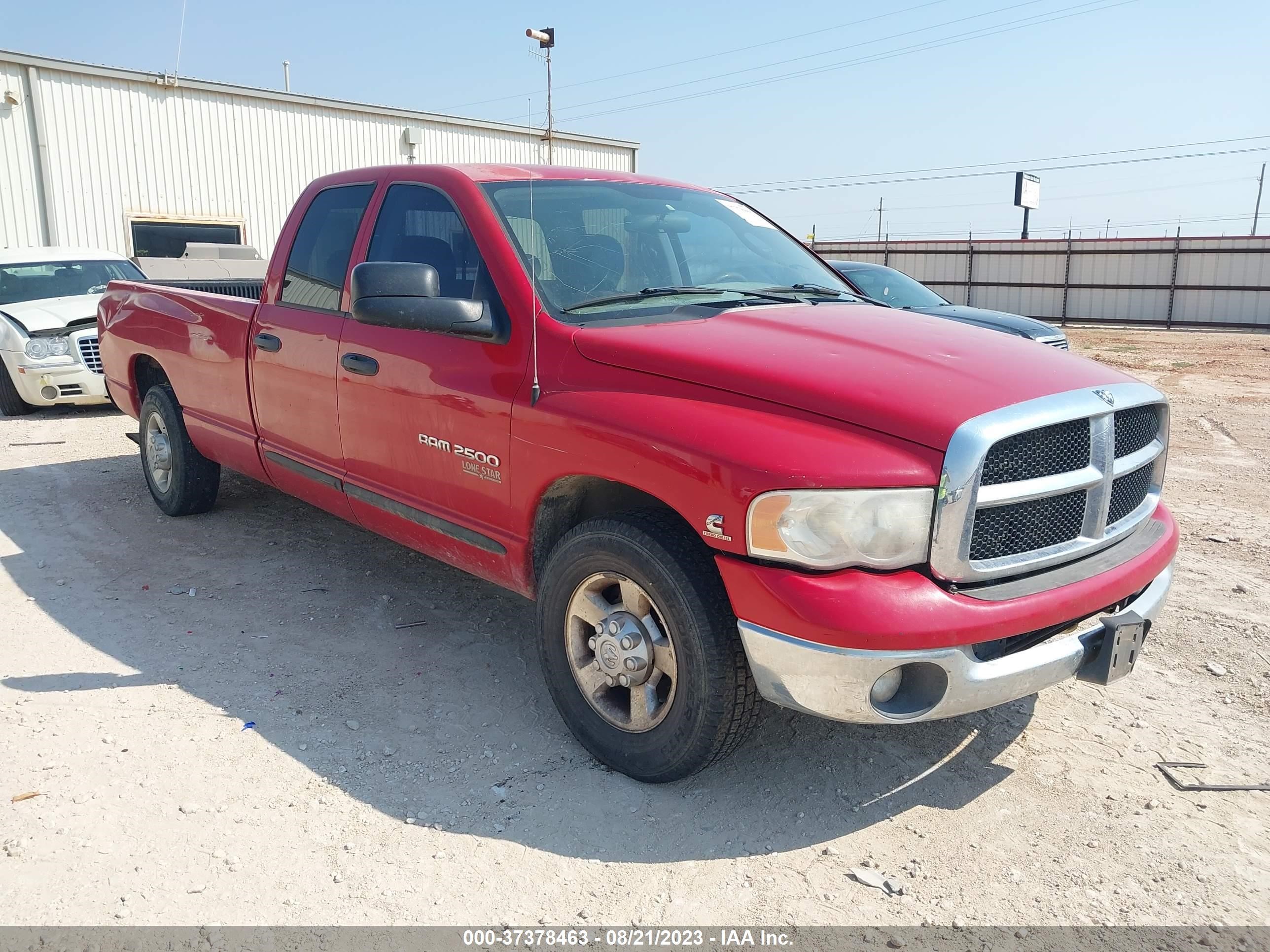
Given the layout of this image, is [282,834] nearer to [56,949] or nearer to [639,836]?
[56,949]

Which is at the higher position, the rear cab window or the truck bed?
the rear cab window

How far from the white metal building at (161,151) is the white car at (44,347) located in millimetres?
6983

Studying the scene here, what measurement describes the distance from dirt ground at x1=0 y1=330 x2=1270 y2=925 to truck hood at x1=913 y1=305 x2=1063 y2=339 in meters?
4.40

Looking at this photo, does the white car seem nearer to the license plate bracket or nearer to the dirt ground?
the dirt ground

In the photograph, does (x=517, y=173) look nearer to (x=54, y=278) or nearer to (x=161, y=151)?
(x=54, y=278)

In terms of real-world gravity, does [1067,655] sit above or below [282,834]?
above

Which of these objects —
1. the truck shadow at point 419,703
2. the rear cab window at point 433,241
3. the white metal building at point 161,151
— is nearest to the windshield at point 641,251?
the rear cab window at point 433,241

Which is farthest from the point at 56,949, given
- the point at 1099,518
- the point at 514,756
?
the point at 1099,518

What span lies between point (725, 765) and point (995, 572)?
1.13m

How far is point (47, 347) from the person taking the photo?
31.5 ft

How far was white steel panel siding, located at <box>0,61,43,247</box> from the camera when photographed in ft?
51.6

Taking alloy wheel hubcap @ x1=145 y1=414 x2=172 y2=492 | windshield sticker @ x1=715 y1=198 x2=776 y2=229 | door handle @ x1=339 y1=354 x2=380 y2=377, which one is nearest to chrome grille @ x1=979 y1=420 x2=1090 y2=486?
windshield sticker @ x1=715 y1=198 x2=776 y2=229

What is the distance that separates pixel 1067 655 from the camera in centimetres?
279

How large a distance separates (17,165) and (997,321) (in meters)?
15.3
